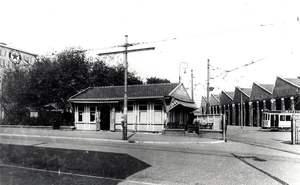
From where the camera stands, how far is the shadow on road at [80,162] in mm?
8453

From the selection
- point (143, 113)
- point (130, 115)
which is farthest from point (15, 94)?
point (143, 113)

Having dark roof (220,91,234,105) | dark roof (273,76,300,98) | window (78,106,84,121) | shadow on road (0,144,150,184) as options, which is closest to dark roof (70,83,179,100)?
window (78,106,84,121)

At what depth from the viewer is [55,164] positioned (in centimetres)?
962

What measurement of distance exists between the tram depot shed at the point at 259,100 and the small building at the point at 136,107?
73.8 ft

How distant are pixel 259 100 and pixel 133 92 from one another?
3789 cm

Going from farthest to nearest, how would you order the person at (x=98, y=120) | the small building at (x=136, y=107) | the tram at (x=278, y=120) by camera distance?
1. the tram at (x=278, y=120)
2. the person at (x=98, y=120)
3. the small building at (x=136, y=107)

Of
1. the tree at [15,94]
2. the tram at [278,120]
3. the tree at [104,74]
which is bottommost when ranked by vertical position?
the tram at [278,120]

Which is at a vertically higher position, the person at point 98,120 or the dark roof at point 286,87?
the dark roof at point 286,87

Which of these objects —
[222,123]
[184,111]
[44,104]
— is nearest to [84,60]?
[44,104]

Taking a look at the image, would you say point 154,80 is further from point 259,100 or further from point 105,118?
point 105,118

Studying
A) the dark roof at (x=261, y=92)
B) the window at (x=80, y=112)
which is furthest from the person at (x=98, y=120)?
the dark roof at (x=261, y=92)

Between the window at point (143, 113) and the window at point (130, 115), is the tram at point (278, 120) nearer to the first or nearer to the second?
the window at point (143, 113)

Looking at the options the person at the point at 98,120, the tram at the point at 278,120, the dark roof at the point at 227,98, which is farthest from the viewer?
the dark roof at the point at 227,98

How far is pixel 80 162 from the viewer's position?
991 centimetres
